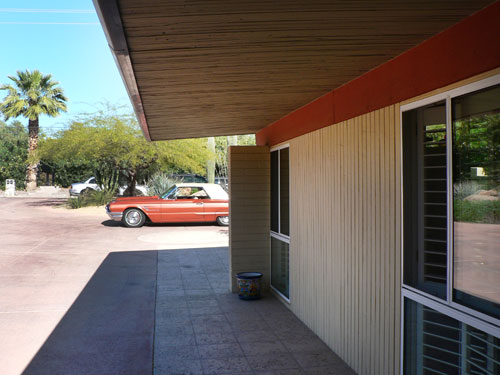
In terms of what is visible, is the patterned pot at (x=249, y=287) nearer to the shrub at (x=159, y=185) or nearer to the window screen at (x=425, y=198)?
the window screen at (x=425, y=198)

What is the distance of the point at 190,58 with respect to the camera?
10.6ft

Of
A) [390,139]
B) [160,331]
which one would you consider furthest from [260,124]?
[390,139]

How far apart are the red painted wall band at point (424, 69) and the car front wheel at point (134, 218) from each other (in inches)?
470

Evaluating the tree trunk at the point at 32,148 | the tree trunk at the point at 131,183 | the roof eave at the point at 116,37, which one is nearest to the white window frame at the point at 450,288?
the roof eave at the point at 116,37

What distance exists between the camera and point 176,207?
16062 millimetres

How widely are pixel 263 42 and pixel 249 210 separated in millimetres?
4674

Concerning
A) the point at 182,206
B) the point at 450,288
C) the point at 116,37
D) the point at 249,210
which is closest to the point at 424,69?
the point at 450,288

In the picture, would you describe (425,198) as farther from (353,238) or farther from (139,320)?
(139,320)

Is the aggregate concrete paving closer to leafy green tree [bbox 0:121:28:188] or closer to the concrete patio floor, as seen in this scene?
the concrete patio floor

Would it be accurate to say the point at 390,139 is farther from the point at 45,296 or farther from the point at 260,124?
the point at 45,296

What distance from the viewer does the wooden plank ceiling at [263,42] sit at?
2.38 meters

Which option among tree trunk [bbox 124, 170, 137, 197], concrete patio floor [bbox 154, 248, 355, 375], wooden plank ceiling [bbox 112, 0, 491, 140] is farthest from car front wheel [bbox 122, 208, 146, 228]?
wooden plank ceiling [bbox 112, 0, 491, 140]

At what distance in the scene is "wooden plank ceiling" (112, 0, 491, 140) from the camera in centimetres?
238

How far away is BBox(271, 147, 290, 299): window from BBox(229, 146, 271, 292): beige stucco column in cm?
14
